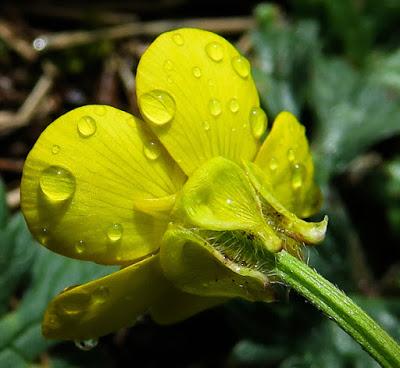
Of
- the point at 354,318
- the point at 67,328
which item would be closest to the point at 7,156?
the point at 67,328

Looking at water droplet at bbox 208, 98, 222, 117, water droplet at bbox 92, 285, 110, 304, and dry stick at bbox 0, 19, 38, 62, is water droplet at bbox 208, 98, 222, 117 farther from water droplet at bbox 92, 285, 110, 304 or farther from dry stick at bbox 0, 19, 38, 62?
dry stick at bbox 0, 19, 38, 62

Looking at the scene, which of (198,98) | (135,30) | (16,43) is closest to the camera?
(198,98)

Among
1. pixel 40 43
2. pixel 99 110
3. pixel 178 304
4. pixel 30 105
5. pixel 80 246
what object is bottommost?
A: pixel 30 105

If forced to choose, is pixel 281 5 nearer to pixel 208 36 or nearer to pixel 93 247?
pixel 208 36

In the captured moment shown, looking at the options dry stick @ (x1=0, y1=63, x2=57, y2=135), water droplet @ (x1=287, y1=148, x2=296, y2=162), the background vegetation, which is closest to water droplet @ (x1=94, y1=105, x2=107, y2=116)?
water droplet @ (x1=287, y1=148, x2=296, y2=162)

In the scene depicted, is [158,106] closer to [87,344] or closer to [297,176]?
[297,176]

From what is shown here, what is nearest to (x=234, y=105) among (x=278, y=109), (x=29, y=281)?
(x=29, y=281)

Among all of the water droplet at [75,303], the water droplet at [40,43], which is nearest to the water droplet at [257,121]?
the water droplet at [75,303]
